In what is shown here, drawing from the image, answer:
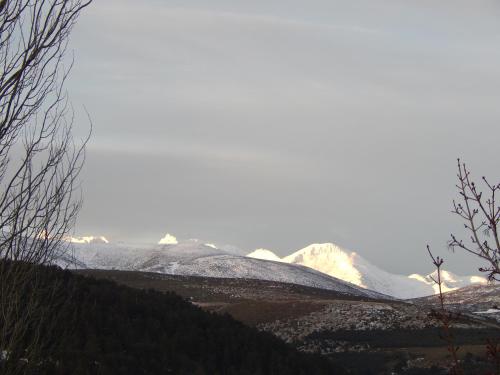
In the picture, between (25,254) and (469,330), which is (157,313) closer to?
(25,254)

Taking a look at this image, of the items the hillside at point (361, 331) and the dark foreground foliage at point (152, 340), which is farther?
the hillside at point (361, 331)

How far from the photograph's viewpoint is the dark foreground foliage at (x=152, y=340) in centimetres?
2252

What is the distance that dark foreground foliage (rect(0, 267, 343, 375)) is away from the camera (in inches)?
886

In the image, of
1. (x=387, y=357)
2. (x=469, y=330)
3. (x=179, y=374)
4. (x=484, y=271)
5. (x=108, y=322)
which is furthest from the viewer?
(x=469, y=330)

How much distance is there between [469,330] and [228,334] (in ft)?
120

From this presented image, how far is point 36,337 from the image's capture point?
10.4 m

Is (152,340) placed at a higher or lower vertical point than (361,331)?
lower

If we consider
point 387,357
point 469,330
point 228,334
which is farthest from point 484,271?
point 469,330

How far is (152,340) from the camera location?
27328 mm

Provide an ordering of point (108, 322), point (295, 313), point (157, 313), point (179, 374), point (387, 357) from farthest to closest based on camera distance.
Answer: point (295, 313), point (387, 357), point (157, 313), point (108, 322), point (179, 374)

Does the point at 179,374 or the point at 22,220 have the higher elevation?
the point at 22,220

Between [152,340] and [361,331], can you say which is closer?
[152,340]

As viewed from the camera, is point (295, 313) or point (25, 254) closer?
point (25, 254)

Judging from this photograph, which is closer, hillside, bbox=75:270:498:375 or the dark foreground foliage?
the dark foreground foliage
